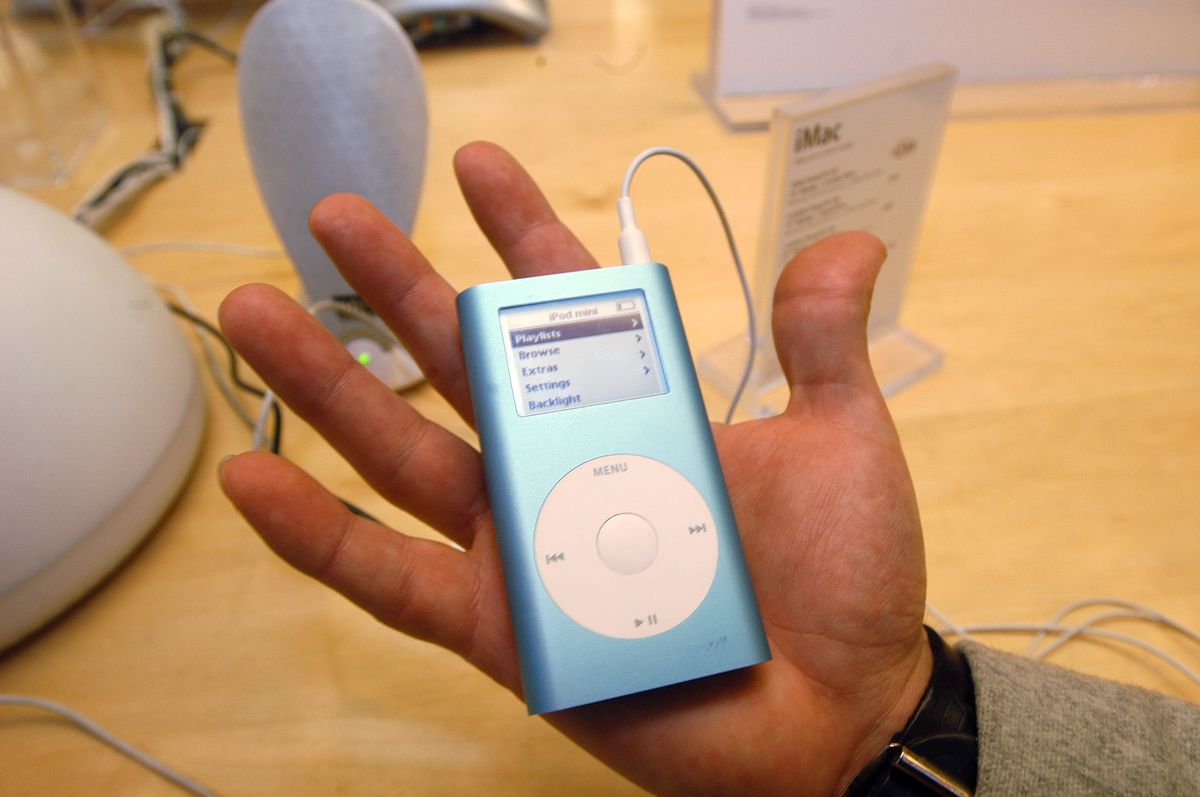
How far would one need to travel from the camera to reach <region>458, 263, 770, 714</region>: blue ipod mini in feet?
1.04

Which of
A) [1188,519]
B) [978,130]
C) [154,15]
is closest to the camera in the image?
[1188,519]

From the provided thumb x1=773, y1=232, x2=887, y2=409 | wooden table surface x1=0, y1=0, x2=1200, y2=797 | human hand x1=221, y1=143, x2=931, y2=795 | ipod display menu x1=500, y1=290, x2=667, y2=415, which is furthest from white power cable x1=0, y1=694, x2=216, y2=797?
thumb x1=773, y1=232, x2=887, y2=409

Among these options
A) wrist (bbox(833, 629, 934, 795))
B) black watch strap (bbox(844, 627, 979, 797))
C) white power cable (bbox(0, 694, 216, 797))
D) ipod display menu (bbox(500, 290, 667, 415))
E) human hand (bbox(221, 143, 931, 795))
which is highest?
ipod display menu (bbox(500, 290, 667, 415))

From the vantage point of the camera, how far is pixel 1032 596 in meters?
0.43

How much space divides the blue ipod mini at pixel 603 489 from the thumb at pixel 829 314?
5cm

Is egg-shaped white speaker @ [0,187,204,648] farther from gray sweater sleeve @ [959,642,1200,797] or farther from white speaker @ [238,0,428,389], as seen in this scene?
gray sweater sleeve @ [959,642,1200,797]

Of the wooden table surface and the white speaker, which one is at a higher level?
the white speaker

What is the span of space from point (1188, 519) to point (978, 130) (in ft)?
1.63

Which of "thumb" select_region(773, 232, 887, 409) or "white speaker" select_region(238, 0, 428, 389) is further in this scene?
"white speaker" select_region(238, 0, 428, 389)

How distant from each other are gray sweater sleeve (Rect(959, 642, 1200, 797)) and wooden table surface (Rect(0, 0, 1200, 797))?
59 mm

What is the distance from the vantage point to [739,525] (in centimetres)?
39

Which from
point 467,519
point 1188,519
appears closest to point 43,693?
point 467,519

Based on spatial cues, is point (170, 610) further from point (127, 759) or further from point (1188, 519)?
point (1188, 519)

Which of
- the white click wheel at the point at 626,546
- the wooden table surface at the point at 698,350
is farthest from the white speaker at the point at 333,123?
the white click wheel at the point at 626,546
